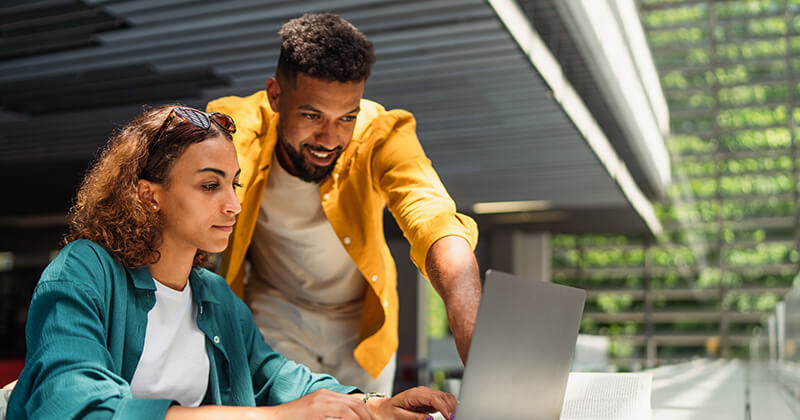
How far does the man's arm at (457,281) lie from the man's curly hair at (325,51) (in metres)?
0.63

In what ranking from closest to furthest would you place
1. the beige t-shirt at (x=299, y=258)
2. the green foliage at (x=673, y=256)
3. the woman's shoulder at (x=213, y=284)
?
the woman's shoulder at (x=213, y=284), the beige t-shirt at (x=299, y=258), the green foliage at (x=673, y=256)

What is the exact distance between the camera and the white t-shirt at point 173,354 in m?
1.37

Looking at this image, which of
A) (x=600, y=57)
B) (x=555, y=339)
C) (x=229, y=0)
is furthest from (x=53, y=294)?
(x=600, y=57)

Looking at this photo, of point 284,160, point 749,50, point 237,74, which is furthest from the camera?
point 749,50

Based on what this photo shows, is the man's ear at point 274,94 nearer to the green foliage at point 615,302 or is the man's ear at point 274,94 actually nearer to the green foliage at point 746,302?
the green foliage at point 615,302

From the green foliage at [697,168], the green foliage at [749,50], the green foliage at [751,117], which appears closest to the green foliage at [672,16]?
the green foliage at [749,50]

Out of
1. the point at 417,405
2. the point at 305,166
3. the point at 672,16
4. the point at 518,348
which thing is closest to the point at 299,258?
the point at 305,166

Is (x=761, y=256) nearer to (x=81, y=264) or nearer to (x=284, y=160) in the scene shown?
(x=284, y=160)

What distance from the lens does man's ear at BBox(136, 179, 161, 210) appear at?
140 cm

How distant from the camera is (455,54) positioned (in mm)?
6039

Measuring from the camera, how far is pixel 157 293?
1.43m

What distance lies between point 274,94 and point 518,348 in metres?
1.33

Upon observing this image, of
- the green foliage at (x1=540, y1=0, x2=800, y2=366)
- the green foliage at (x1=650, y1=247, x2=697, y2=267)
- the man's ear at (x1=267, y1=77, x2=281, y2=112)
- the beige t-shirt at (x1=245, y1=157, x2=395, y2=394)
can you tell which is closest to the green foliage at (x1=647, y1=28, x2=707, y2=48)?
the green foliage at (x1=540, y1=0, x2=800, y2=366)

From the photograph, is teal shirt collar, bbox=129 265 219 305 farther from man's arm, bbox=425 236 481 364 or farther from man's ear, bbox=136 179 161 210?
man's arm, bbox=425 236 481 364
